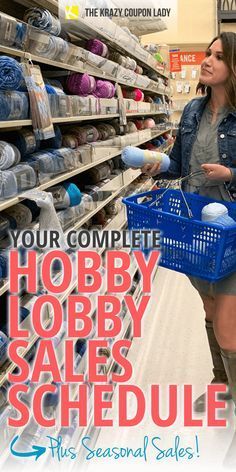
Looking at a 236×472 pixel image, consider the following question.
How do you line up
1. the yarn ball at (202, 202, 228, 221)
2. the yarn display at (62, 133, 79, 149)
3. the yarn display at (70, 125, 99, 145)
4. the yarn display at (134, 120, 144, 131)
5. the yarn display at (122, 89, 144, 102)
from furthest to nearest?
the yarn display at (134, 120, 144, 131)
the yarn display at (122, 89, 144, 102)
the yarn display at (70, 125, 99, 145)
the yarn display at (62, 133, 79, 149)
the yarn ball at (202, 202, 228, 221)

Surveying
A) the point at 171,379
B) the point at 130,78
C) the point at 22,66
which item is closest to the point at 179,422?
the point at 171,379

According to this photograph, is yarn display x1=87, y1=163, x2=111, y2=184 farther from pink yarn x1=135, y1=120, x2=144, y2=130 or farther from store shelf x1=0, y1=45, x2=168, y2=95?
pink yarn x1=135, y1=120, x2=144, y2=130

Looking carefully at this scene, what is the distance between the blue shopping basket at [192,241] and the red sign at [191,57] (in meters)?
5.75

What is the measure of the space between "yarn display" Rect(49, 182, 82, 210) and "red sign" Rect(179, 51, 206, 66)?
543cm

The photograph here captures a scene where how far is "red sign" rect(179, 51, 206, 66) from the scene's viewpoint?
7070 millimetres

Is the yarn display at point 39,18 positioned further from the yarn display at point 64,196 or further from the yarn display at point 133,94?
the yarn display at point 133,94

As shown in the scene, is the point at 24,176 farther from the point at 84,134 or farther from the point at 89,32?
the point at 89,32

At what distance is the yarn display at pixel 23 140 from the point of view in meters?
1.83

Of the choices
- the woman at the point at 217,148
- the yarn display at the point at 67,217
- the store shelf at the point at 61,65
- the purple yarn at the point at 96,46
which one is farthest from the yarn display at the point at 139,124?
the woman at the point at 217,148

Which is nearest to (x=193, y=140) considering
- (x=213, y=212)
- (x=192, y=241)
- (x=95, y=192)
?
(x=213, y=212)

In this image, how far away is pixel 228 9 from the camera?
6.88m

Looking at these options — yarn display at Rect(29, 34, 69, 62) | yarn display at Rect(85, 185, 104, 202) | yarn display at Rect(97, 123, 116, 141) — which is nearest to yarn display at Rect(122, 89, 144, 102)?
yarn display at Rect(97, 123, 116, 141)

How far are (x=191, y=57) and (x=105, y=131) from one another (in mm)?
4625

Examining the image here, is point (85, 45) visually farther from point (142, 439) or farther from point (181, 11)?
point (181, 11)
